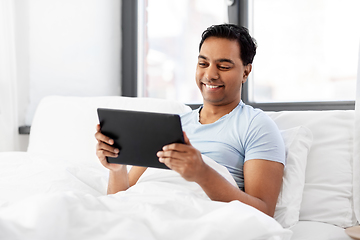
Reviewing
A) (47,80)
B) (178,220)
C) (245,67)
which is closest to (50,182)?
(178,220)

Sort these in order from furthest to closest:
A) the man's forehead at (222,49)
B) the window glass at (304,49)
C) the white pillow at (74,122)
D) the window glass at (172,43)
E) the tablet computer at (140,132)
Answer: the window glass at (172,43), the window glass at (304,49), the white pillow at (74,122), the man's forehead at (222,49), the tablet computer at (140,132)

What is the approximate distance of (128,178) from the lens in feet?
4.40

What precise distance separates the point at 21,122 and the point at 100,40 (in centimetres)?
72

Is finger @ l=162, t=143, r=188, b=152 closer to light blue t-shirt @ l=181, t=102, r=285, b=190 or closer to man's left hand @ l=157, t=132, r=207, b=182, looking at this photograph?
man's left hand @ l=157, t=132, r=207, b=182

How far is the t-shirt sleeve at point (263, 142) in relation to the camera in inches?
43.7

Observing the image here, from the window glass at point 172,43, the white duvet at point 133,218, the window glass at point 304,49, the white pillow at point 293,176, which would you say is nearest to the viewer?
the white duvet at point 133,218

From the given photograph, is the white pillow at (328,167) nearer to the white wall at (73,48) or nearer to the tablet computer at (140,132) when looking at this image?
the tablet computer at (140,132)

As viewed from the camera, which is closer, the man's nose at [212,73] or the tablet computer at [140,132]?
the tablet computer at [140,132]

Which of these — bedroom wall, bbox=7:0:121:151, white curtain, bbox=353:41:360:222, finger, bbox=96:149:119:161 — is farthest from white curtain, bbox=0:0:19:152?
white curtain, bbox=353:41:360:222

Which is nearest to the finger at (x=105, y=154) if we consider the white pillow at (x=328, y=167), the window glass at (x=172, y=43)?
the white pillow at (x=328, y=167)

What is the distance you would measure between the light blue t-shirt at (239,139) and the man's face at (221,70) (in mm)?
70

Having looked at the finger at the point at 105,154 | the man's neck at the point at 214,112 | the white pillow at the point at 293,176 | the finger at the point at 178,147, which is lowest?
the white pillow at the point at 293,176

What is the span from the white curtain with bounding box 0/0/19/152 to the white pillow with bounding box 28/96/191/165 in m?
0.15

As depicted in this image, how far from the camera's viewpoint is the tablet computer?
0.92m
